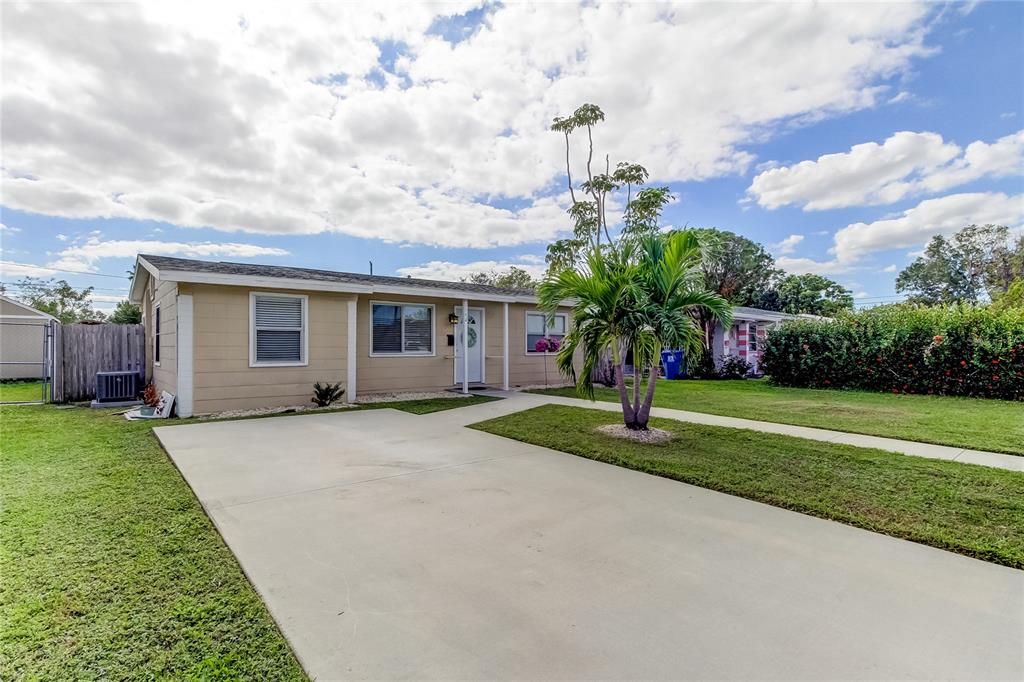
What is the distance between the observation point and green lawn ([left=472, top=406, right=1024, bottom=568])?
3.13 m

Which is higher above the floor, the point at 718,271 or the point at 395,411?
the point at 718,271

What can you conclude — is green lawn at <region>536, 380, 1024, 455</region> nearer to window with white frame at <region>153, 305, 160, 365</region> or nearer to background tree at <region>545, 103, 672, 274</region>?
background tree at <region>545, 103, 672, 274</region>

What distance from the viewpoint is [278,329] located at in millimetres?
8617

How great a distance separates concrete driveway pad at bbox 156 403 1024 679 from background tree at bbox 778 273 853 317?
110 feet

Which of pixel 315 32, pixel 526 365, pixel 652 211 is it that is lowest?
pixel 526 365

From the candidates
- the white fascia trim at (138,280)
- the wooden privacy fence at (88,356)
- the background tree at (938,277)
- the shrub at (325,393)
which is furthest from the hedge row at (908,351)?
the background tree at (938,277)

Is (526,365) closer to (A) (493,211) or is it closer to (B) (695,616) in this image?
(A) (493,211)

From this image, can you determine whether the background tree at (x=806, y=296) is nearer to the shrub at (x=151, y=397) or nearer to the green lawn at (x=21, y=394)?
the shrub at (x=151, y=397)

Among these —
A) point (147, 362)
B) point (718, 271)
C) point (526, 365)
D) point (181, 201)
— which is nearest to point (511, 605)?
point (526, 365)

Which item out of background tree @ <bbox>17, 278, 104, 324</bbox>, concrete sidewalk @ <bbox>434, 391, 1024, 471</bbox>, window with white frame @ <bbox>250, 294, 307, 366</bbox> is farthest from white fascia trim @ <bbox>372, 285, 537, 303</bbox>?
background tree @ <bbox>17, 278, 104, 324</bbox>

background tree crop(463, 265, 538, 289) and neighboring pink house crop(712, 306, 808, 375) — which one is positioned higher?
background tree crop(463, 265, 538, 289)

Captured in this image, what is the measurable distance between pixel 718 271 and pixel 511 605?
103ft

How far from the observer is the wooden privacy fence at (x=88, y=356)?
10.2 metres

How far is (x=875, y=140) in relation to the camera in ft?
37.2
